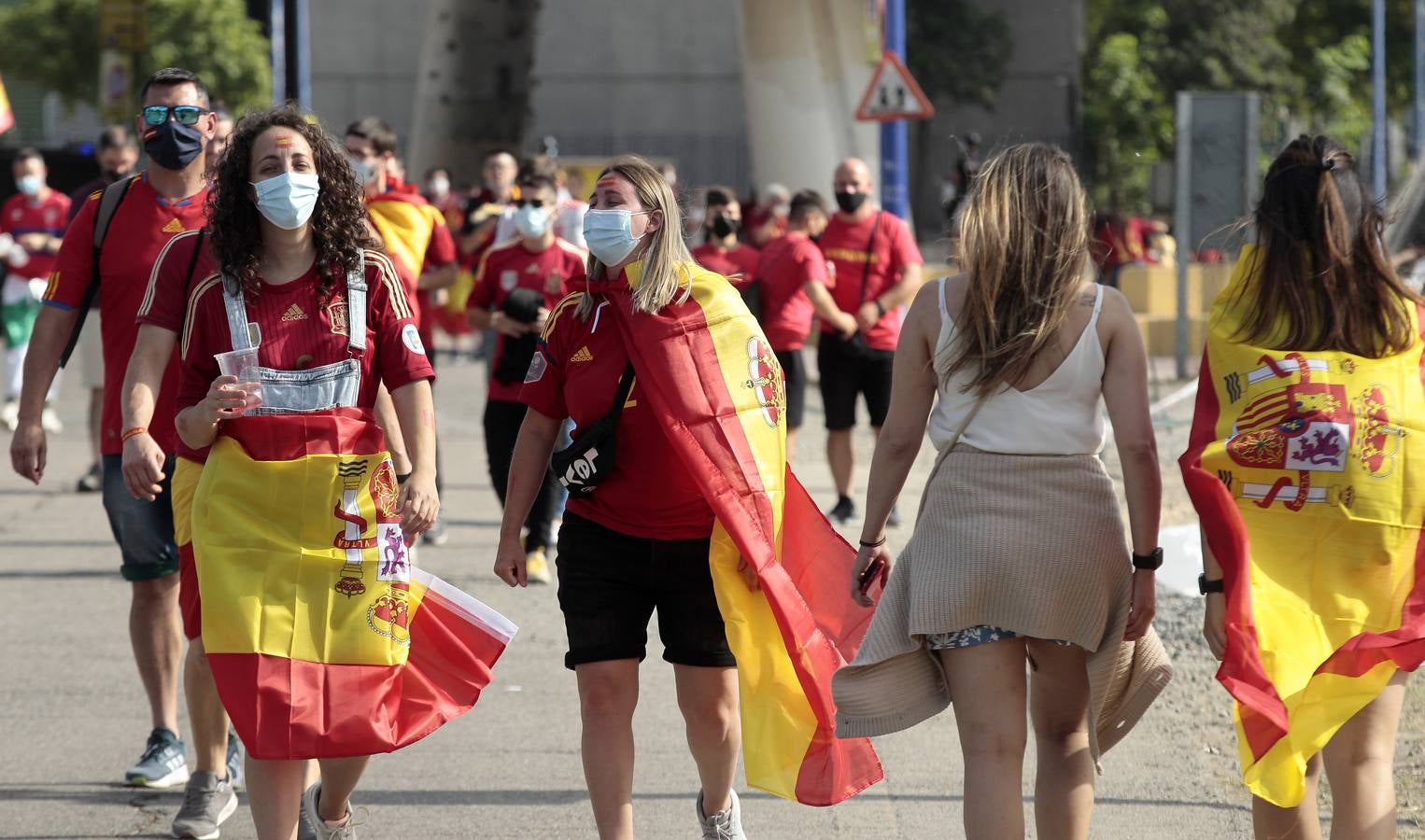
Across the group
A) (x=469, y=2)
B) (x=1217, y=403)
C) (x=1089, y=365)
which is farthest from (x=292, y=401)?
(x=469, y=2)

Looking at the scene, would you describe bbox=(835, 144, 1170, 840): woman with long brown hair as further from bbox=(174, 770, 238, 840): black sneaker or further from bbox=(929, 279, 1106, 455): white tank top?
bbox=(174, 770, 238, 840): black sneaker

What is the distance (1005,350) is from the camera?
3887 mm

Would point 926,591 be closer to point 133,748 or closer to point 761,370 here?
point 761,370

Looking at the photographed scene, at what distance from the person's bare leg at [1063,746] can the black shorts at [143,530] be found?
8.54ft

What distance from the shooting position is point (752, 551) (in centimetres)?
442

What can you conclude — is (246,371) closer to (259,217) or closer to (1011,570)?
(259,217)

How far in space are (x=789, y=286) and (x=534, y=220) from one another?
1978 millimetres

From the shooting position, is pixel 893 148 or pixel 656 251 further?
pixel 893 148

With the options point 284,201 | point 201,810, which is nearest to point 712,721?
point 201,810

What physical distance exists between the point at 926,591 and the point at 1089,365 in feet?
1.93

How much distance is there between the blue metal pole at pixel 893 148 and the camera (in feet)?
52.8

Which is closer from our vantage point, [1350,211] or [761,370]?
[1350,211]

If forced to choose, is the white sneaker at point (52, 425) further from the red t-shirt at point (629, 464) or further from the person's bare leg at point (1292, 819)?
the person's bare leg at point (1292, 819)

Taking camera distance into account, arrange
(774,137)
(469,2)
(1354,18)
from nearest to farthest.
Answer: (469,2) < (774,137) < (1354,18)
